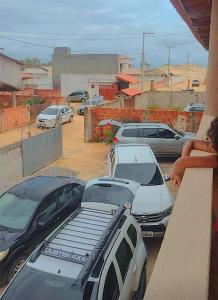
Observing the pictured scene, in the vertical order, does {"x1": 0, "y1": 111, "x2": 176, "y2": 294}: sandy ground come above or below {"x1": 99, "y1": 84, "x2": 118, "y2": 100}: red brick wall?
below

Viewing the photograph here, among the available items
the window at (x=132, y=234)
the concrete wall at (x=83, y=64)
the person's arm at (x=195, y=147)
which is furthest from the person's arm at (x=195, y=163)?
the concrete wall at (x=83, y=64)

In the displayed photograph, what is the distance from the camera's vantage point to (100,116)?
22.3m

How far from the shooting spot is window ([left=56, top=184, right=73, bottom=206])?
9367 millimetres

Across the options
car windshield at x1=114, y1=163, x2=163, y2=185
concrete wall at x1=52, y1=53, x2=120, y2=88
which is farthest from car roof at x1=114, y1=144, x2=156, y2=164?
concrete wall at x1=52, y1=53, x2=120, y2=88

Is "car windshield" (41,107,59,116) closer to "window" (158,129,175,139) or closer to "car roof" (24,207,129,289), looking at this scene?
"window" (158,129,175,139)

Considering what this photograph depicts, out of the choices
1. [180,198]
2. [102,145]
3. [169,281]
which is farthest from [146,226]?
[102,145]

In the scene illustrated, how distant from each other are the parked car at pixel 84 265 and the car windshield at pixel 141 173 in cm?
454

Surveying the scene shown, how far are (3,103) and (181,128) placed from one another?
18987 millimetres

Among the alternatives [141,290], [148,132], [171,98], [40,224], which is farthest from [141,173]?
[171,98]

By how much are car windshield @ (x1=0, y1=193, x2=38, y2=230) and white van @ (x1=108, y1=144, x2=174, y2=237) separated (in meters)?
2.48

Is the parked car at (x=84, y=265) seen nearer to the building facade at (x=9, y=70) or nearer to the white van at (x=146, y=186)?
the white van at (x=146, y=186)

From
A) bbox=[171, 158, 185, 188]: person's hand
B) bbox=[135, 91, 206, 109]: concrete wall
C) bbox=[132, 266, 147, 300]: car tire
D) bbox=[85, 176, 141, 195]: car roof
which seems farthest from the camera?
bbox=[135, 91, 206, 109]: concrete wall

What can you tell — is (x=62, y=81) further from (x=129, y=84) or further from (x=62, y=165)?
(x=62, y=165)

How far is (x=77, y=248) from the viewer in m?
5.20
